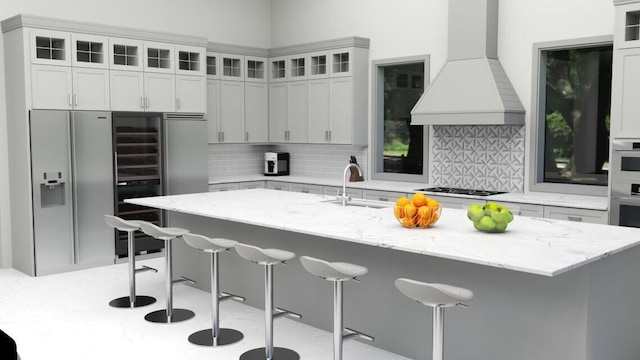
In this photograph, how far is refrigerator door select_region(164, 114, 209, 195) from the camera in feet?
24.7

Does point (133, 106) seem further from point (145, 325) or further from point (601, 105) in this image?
point (601, 105)

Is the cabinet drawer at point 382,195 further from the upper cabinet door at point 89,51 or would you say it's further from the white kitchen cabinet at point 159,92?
the upper cabinet door at point 89,51

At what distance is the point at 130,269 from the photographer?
5.57 m

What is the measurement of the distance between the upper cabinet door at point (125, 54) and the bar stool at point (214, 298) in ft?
10.7

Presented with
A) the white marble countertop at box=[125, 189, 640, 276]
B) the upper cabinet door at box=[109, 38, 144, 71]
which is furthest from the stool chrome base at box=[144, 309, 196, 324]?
the upper cabinet door at box=[109, 38, 144, 71]

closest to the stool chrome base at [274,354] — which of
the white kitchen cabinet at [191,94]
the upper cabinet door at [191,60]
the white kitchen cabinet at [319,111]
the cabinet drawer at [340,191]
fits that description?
the cabinet drawer at [340,191]

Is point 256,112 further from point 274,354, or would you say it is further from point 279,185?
point 274,354

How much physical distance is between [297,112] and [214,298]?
4.38m

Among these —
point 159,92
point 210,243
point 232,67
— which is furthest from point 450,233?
point 232,67

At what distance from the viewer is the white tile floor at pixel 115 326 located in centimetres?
439

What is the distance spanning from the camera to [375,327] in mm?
4430

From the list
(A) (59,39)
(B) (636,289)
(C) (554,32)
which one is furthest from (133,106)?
(B) (636,289)

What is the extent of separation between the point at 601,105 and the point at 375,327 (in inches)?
138

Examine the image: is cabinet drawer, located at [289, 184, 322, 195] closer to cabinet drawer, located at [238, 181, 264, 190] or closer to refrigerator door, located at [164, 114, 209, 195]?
cabinet drawer, located at [238, 181, 264, 190]
